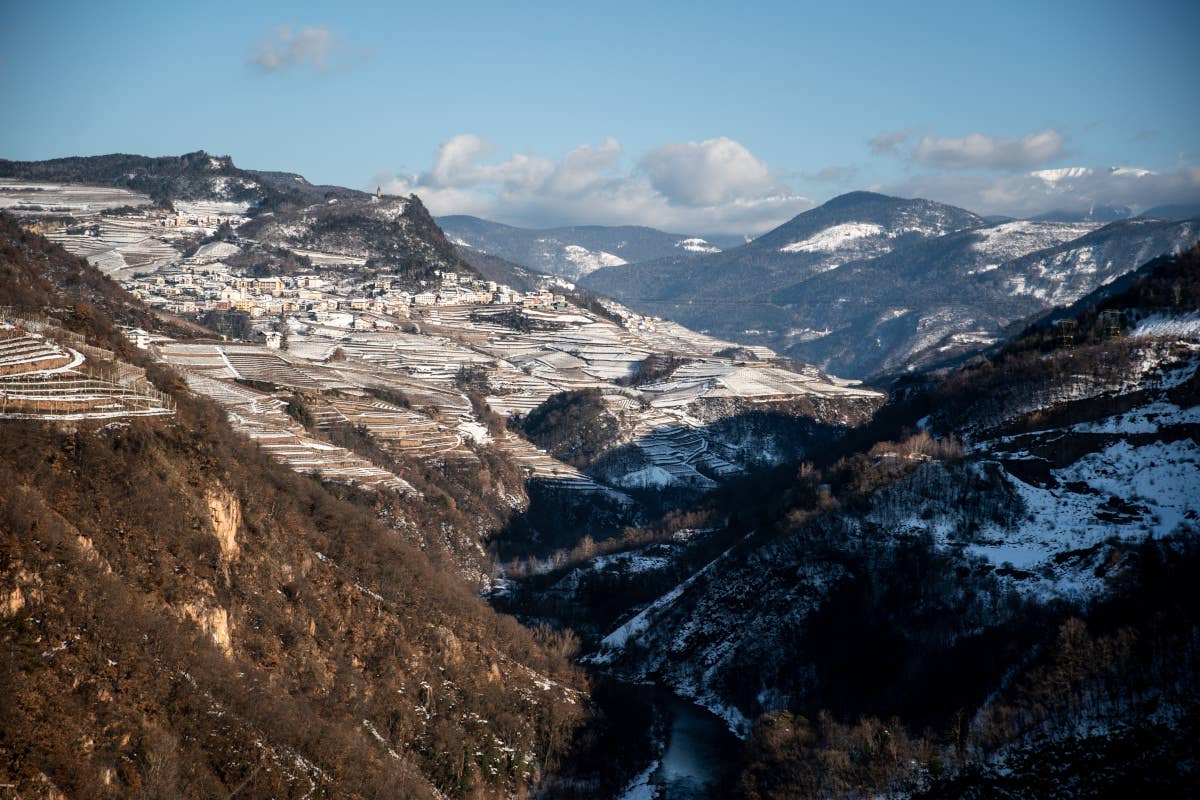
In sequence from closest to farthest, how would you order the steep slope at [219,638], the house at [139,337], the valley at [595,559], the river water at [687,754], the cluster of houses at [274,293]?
the steep slope at [219,638] → the valley at [595,559] → the river water at [687,754] → the house at [139,337] → the cluster of houses at [274,293]

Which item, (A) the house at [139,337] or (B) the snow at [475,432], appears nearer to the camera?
(A) the house at [139,337]

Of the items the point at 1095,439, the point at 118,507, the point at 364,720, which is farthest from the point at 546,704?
the point at 1095,439

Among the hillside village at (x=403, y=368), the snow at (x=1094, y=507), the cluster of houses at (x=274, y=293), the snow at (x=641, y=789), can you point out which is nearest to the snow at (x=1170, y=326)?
the snow at (x=1094, y=507)

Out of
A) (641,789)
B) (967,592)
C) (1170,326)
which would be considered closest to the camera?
(641,789)

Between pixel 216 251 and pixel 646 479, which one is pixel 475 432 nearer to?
pixel 646 479

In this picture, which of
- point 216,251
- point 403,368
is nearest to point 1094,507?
point 403,368

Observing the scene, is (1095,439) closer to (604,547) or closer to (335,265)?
(604,547)

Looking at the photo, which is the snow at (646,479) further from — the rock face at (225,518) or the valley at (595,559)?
the rock face at (225,518)

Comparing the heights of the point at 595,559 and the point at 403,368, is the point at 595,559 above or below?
below

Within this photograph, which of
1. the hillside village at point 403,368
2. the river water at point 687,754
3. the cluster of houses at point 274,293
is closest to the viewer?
the river water at point 687,754
